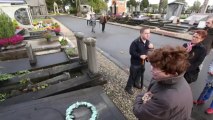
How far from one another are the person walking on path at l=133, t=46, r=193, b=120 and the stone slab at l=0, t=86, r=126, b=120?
1844 millimetres

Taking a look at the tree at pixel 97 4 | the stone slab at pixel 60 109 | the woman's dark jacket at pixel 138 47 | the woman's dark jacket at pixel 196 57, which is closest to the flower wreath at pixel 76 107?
the stone slab at pixel 60 109

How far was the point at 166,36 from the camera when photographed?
1216 cm

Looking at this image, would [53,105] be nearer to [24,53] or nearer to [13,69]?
[13,69]

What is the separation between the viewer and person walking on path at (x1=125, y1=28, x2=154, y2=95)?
342 centimetres

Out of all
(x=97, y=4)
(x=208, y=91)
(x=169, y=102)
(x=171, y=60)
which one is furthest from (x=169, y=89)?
(x=97, y=4)

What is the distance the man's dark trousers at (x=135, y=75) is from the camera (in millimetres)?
3871

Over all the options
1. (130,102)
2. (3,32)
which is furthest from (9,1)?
(130,102)

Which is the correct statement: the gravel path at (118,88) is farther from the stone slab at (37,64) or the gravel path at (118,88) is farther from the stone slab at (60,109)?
the stone slab at (37,64)

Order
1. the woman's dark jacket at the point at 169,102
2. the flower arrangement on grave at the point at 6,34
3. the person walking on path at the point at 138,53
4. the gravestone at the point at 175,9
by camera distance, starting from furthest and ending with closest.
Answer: the gravestone at the point at 175,9 < the flower arrangement on grave at the point at 6,34 < the person walking on path at the point at 138,53 < the woman's dark jacket at the point at 169,102

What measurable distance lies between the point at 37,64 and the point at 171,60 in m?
5.44

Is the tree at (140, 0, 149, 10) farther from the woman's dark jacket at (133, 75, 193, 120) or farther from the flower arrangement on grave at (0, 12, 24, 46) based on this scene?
the woman's dark jacket at (133, 75, 193, 120)

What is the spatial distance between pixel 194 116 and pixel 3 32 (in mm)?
8284

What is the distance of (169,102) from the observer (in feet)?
4.38

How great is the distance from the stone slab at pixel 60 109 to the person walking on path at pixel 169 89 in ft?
6.05
